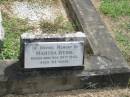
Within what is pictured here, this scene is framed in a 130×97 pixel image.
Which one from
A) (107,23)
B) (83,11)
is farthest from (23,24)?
(107,23)

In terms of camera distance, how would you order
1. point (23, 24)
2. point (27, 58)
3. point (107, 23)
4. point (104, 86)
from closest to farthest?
1. point (27, 58)
2. point (104, 86)
3. point (23, 24)
4. point (107, 23)

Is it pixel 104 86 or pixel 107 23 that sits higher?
pixel 107 23

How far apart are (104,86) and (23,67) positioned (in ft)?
3.52

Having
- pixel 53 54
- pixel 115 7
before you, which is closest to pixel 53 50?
pixel 53 54

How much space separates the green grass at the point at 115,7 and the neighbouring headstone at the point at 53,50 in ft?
6.93

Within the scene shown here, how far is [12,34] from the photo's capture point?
616 centimetres

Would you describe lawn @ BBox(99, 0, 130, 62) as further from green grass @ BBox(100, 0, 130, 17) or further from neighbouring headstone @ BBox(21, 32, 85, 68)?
neighbouring headstone @ BBox(21, 32, 85, 68)

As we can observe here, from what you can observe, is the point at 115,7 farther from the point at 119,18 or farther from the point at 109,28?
the point at 109,28

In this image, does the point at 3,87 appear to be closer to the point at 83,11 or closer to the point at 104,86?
the point at 104,86

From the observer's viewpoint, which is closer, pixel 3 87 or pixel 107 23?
pixel 3 87

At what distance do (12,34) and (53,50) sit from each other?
131 cm

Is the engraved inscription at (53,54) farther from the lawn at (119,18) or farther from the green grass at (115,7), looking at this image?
the green grass at (115,7)

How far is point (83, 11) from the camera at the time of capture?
662 cm

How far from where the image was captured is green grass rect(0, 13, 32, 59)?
5.68 m
